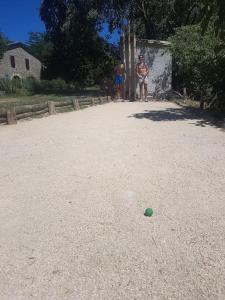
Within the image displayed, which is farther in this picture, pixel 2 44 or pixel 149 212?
pixel 2 44

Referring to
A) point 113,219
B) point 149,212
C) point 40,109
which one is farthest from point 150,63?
point 113,219

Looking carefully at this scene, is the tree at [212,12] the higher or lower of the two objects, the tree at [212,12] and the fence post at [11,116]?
the higher

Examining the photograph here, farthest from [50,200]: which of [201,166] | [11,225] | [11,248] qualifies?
[201,166]

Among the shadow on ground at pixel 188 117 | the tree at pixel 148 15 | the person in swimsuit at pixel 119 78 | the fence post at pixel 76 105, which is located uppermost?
the tree at pixel 148 15

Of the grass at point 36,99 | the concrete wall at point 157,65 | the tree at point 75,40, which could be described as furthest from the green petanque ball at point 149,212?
the tree at point 75,40

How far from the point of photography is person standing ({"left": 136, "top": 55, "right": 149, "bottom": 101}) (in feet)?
55.4

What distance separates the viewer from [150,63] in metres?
18.1

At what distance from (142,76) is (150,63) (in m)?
1.40

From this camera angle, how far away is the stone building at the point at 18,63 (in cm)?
5138

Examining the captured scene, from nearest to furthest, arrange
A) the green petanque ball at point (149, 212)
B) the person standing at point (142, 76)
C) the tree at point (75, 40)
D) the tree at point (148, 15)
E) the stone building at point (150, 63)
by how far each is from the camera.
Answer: the green petanque ball at point (149, 212)
the person standing at point (142, 76)
the stone building at point (150, 63)
the tree at point (148, 15)
the tree at point (75, 40)

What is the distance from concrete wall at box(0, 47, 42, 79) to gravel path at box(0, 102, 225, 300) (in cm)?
4700

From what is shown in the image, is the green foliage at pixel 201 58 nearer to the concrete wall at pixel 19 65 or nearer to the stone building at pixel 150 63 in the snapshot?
the stone building at pixel 150 63

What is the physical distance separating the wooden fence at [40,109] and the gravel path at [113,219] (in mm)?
2625

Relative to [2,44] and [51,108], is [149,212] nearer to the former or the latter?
[51,108]
